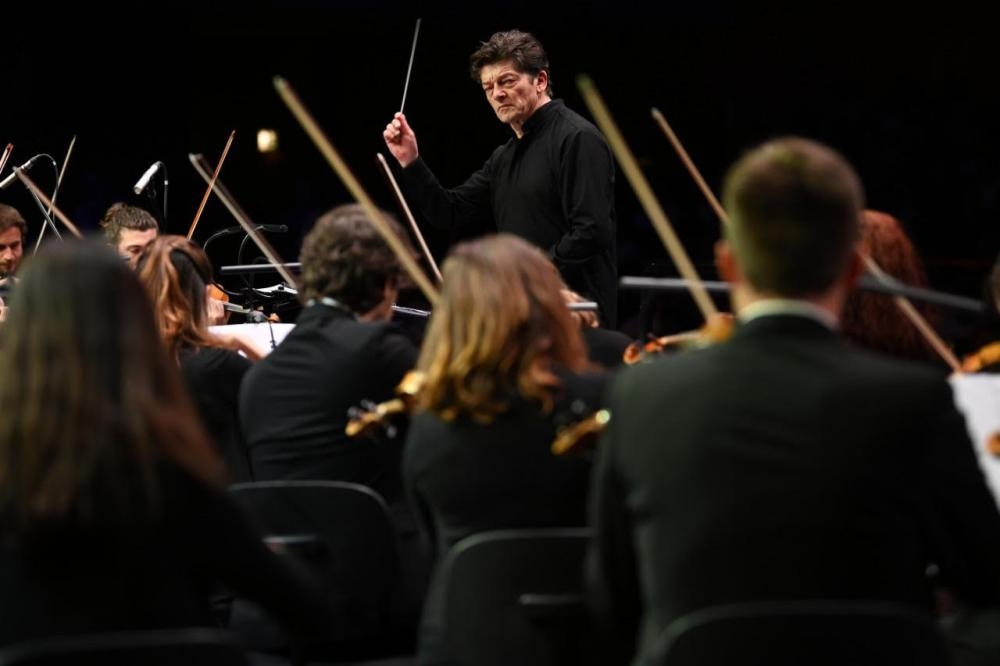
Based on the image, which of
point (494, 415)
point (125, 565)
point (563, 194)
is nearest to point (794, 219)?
point (494, 415)

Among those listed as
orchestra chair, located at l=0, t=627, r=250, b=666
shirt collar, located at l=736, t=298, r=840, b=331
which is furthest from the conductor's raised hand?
orchestra chair, located at l=0, t=627, r=250, b=666

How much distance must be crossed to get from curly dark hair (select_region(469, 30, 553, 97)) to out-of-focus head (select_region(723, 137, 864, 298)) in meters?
2.97

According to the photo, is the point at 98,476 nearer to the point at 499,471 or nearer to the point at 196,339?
the point at 499,471

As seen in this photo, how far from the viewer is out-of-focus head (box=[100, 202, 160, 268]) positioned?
5062 mm

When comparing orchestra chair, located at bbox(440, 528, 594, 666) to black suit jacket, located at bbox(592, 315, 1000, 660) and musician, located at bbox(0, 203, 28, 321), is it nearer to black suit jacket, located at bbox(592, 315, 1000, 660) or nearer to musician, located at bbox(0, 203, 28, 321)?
black suit jacket, located at bbox(592, 315, 1000, 660)

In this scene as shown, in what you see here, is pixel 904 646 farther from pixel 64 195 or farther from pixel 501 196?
pixel 64 195

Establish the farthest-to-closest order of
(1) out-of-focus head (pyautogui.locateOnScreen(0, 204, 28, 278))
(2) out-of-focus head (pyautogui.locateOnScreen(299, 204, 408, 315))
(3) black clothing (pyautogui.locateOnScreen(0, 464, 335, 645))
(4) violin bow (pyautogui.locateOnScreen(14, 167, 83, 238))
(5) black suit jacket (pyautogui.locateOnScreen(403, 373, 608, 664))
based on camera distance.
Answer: (1) out-of-focus head (pyautogui.locateOnScreen(0, 204, 28, 278)) < (4) violin bow (pyautogui.locateOnScreen(14, 167, 83, 238)) < (2) out-of-focus head (pyautogui.locateOnScreen(299, 204, 408, 315)) < (5) black suit jacket (pyautogui.locateOnScreen(403, 373, 608, 664)) < (3) black clothing (pyautogui.locateOnScreen(0, 464, 335, 645))

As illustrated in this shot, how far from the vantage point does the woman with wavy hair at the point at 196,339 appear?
10.4 ft

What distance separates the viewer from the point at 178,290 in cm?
329

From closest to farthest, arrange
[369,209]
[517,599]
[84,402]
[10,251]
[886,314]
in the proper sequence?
[84,402] < [517,599] < [886,314] < [369,209] < [10,251]

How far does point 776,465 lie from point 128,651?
2.38ft

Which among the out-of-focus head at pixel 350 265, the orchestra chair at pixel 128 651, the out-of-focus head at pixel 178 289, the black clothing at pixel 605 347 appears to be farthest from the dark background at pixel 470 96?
the orchestra chair at pixel 128 651

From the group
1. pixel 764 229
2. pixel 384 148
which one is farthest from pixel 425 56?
pixel 764 229

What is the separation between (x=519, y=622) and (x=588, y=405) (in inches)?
14.7
